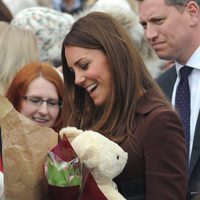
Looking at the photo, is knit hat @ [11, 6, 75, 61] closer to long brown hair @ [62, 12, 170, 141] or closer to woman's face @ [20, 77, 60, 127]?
woman's face @ [20, 77, 60, 127]

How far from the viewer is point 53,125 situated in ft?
16.2

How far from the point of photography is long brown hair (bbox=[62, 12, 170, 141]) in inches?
133

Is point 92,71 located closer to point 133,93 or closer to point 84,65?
point 84,65

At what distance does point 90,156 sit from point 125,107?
40 centimetres

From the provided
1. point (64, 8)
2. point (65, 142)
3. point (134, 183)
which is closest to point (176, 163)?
point (134, 183)

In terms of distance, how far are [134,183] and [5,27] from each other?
248 centimetres

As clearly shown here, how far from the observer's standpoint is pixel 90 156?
3.06 metres

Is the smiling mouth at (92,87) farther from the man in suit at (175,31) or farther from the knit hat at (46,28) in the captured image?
the knit hat at (46,28)

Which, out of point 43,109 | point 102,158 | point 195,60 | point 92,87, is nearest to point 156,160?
point 102,158

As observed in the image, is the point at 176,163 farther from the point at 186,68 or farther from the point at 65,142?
the point at 186,68

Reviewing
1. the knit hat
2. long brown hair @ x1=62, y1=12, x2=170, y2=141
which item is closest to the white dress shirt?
long brown hair @ x1=62, y1=12, x2=170, y2=141

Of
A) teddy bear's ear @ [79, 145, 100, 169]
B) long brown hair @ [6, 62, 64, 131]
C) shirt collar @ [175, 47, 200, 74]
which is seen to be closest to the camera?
teddy bear's ear @ [79, 145, 100, 169]

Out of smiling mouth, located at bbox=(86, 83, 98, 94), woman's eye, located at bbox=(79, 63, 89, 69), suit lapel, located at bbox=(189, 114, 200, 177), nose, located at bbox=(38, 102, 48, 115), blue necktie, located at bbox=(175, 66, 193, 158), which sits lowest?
nose, located at bbox=(38, 102, 48, 115)

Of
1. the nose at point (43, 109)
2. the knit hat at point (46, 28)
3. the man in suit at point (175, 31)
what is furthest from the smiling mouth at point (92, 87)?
the knit hat at point (46, 28)
